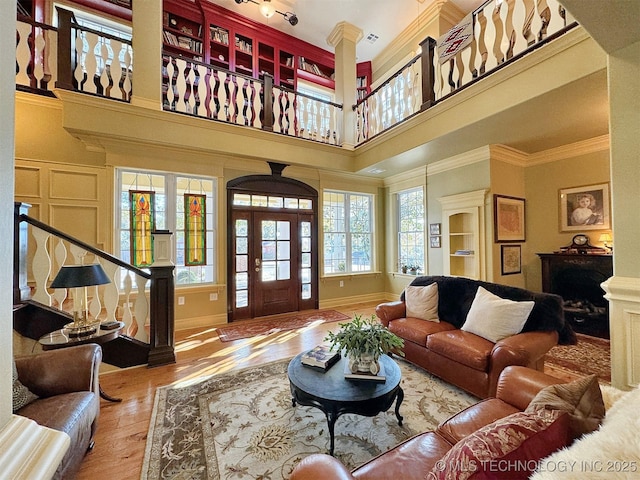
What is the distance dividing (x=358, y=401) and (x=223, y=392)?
147 cm

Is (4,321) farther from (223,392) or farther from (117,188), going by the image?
(117,188)

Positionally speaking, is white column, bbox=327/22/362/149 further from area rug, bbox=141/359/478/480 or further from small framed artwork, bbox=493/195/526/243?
area rug, bbox=141/359/478/480

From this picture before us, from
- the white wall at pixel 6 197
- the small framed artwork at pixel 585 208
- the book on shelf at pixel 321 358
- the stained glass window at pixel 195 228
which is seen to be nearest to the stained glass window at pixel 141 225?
the stained glass window at pixel 195 228

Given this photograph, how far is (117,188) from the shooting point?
410 centimetres

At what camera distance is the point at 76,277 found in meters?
2.15

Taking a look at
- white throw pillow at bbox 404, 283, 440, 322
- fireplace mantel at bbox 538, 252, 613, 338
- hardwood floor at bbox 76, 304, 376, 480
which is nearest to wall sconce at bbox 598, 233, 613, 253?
fireplace mantel at bbox 538, 252, 613, 338

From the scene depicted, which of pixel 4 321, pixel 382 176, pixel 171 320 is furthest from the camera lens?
pixel 382 176

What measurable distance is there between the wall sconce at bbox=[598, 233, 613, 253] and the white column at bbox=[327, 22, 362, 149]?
4119 millimetres

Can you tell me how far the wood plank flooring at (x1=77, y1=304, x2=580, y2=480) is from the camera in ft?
5.78

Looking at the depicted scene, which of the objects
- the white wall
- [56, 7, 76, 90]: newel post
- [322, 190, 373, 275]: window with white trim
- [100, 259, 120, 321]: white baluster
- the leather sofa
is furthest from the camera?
[322, 190, 373, 275]: window with white trim

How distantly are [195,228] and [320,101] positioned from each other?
10.5 ft

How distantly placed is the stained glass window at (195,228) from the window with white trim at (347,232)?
2364mm

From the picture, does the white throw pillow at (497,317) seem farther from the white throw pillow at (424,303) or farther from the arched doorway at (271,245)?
the arched doorway at (271,245)

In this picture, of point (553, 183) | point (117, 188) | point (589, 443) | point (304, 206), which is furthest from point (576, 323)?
point (117, 188)
